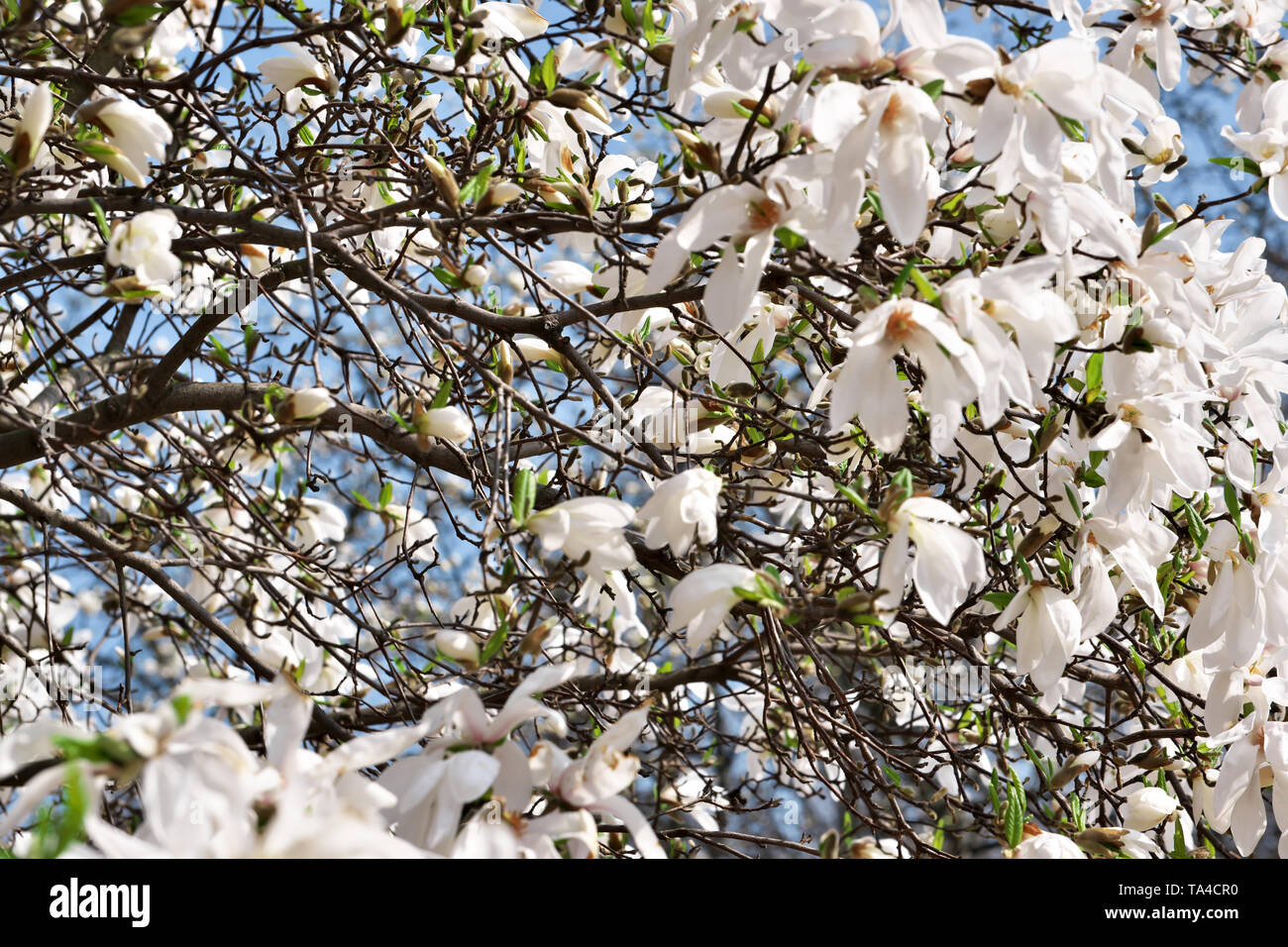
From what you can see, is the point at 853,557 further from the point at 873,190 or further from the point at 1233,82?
the point at 1233,82

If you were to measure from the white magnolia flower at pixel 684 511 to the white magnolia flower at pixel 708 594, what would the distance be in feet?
0.18

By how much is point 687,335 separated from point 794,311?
0.21 meters

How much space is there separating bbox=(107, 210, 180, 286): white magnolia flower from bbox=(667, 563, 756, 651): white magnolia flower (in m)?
0.80

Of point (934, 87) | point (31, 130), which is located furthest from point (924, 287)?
point (31, 130)

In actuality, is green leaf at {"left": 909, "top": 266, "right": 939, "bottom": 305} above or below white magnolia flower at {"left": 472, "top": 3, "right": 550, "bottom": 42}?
below

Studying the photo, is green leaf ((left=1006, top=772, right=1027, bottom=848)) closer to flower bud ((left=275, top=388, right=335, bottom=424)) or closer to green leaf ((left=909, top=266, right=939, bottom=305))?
green leaf ((left=909, top=266, right=939, bottom=305))

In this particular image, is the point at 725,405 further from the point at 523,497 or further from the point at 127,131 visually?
the point at 127,131

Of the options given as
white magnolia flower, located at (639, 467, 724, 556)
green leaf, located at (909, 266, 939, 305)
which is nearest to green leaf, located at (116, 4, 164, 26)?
white magnolia flower, located at (639, 467, 724, 556)

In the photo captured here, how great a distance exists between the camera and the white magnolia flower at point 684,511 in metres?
1.30

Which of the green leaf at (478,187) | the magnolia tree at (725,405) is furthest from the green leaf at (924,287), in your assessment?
the green leaf at (478,187)

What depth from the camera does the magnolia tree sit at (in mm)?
1159

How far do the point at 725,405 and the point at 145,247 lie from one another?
0.88 metres

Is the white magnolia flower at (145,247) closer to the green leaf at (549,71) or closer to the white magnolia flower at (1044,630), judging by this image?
the green leaf at (549,71)

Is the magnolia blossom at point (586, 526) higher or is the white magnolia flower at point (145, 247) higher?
the white magnolia flower at point (145, 247)
